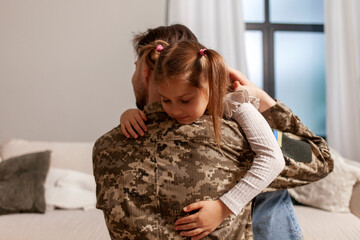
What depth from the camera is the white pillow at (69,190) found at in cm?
244

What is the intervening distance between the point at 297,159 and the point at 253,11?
10.1ft

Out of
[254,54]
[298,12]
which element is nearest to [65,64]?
[254,54]

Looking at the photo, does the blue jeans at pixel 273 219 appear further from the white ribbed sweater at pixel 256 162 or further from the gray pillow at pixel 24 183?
the gray pillow at pixel 24 183

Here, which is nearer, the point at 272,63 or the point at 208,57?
the point at 208,57

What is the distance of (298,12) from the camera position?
152 inches

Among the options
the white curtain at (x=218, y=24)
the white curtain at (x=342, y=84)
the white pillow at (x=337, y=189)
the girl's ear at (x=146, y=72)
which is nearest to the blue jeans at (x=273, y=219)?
the girl's ear at (x=146, y=72)

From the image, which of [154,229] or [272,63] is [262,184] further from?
[272,63]

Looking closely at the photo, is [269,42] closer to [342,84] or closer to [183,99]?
[342,84]

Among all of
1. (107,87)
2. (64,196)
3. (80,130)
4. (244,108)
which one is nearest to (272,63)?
(107,87)

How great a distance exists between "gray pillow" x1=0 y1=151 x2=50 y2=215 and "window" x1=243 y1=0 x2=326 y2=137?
2243 millimetres

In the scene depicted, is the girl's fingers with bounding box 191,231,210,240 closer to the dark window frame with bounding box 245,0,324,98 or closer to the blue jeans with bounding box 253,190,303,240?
the blue jeans with bounding box 253,190,303,240

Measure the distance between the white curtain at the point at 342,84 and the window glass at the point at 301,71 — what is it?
0.29 meters

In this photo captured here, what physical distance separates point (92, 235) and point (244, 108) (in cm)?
138

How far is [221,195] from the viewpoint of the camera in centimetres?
96
